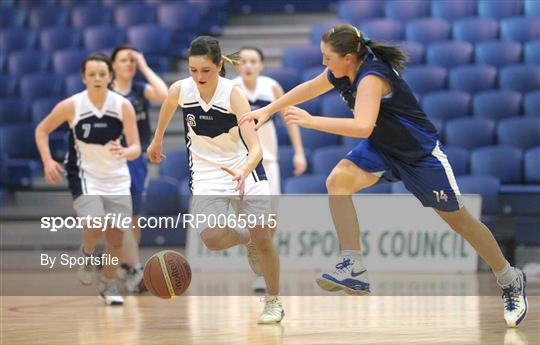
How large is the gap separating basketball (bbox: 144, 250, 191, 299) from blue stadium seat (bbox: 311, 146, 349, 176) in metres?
4.56

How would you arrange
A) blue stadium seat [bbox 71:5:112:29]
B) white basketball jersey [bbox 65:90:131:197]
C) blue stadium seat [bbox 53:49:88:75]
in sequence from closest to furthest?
white basketball jersey [bbox 65:90:131:197] < blue stadium seat [bbox 53:49:88:75] < blue stadium seat [bbox 71:5:112:29]

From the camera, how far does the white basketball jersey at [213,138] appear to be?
5.97 meters

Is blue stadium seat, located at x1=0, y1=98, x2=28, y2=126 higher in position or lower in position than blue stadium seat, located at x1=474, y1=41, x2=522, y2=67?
lower

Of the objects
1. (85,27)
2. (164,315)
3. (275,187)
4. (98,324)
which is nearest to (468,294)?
(275,187)

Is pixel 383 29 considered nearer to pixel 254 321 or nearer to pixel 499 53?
pixel 499 53

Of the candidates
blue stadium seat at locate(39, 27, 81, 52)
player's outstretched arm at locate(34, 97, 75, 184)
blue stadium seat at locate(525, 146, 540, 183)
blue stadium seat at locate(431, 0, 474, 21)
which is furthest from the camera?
blue stadium seat at locate(39, 27, 81, 52)

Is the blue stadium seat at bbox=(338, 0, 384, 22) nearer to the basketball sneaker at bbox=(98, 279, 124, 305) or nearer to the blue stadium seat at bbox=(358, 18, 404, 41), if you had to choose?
the blue stadium seat at bbox=(358, 18, 404, 41)

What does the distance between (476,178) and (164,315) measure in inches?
168

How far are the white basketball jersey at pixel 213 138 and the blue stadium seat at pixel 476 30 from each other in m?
6.48

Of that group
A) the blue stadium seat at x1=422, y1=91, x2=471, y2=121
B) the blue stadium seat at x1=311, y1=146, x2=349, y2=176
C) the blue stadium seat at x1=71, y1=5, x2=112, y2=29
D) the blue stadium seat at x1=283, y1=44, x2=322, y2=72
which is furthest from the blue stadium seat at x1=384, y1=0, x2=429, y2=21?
the blue stadium seat at x1=71, y1=5, x2=112, y2=29

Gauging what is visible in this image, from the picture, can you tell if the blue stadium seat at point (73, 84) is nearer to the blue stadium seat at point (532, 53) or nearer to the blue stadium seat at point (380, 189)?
the blue stadium seat at point (380, 189)

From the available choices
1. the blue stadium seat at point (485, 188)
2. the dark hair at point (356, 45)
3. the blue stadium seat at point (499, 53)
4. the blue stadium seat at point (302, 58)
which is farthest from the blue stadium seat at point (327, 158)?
the dark hair at point (356, 45)

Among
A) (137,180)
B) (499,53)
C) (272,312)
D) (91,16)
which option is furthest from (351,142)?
(272,312)

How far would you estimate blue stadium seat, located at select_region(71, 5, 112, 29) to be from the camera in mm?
13750
